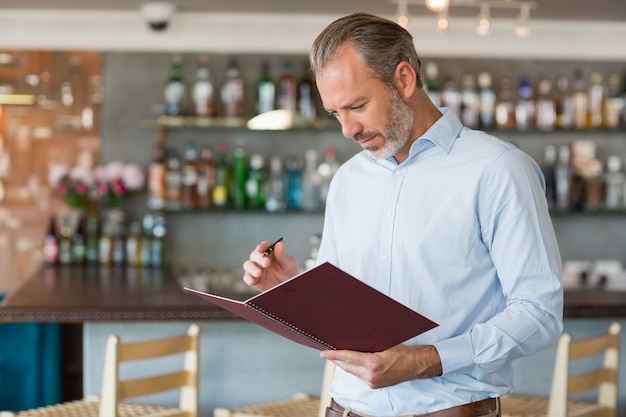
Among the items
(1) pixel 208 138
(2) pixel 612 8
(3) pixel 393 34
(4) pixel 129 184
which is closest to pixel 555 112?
(2) pixel 612 8

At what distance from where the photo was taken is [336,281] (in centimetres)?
153

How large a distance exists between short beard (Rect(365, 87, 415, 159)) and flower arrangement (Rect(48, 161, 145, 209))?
4.02m

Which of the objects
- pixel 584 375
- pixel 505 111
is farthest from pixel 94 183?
pixel 584 375

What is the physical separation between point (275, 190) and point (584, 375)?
113 inches

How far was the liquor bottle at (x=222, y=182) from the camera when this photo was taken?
5.65 m

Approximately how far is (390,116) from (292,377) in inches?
86.1

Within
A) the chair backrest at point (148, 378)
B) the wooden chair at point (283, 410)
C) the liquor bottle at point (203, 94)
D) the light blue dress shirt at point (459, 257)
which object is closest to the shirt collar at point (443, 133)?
the light blue dress shirt at point (459, 257)

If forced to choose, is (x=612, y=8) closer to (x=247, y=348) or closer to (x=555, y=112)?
(x=555, y=112)

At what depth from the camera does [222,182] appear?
5676 mm

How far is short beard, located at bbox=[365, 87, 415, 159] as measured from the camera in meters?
1.75

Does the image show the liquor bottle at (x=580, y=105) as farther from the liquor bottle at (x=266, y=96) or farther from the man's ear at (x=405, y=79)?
the man's ear at (x=405, y=79)

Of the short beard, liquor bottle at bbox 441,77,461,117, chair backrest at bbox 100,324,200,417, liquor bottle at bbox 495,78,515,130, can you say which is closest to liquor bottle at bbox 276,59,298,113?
liquor bottle at bbox 441,77,461,117

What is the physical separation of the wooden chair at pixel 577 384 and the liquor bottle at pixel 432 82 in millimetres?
2578

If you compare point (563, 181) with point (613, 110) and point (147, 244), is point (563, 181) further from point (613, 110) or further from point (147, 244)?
point (147, 244)
